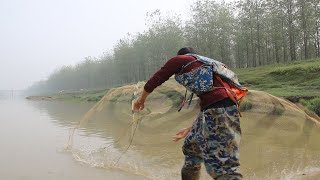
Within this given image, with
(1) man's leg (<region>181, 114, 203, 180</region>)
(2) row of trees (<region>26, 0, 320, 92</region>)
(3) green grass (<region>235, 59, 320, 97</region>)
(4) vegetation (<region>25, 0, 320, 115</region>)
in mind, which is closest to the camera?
(1) man's leg (<region>181, 114, 203, 180</region>)

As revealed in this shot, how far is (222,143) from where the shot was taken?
3389mm

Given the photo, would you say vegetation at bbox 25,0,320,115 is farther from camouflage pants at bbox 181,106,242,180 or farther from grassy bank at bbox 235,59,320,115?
camouflage pants at bbox 181,106,242,180

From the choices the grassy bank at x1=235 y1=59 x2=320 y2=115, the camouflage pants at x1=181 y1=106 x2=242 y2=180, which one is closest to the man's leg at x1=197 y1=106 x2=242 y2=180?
the camouflage pants at x1=181 y1=106 x2=242 y2=180

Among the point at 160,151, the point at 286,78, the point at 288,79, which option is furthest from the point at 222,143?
the point at 286,78

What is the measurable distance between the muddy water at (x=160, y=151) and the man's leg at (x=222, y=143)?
1.73 m

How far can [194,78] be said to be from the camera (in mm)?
3432

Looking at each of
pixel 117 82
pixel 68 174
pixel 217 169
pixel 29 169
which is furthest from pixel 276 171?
pixel 117 82

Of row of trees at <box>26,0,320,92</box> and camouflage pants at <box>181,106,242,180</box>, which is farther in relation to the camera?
row of trees at <box>26,0,320,92</box>

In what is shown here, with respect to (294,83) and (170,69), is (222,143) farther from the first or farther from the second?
(294,83)

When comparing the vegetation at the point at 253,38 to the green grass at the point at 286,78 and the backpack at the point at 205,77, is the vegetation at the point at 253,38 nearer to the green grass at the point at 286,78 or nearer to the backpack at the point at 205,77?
the green grass at the point at 286,78

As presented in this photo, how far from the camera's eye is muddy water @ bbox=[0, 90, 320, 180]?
5.50m

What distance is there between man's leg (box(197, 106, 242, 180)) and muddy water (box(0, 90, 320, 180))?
67.9 inches

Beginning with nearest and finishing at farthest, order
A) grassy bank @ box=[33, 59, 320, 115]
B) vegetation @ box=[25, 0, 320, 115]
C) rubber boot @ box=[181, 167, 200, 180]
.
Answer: rubber boot @ box=[181, 167, 200, 180] < grassy bank @ box=[33, 59, 320, 115] < vegetation @ box=[25, 0, 320, 115]

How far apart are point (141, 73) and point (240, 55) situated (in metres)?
25.4
